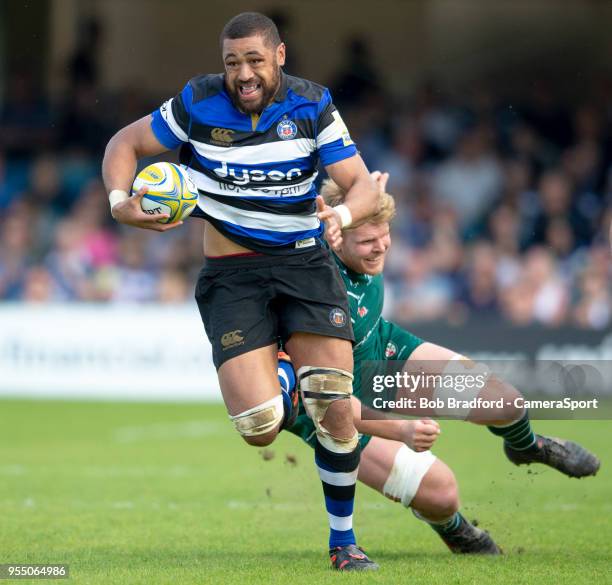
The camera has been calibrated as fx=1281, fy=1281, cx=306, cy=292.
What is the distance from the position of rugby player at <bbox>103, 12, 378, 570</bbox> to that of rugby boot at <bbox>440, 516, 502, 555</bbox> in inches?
31.1

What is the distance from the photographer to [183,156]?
662 centimetres

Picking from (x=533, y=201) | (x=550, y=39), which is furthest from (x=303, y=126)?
(x=550, y=39)

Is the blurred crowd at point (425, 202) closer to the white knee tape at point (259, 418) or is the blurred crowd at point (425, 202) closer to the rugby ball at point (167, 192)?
the white knee tape at point (259, 418)

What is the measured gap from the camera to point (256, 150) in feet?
20.8

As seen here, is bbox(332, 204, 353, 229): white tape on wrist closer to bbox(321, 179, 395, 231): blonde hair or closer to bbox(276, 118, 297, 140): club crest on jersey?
bbox(276, 118, 297, 140): club crest on jersey

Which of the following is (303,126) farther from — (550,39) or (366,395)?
(550,39)

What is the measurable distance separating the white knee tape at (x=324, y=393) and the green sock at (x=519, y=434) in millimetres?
1086

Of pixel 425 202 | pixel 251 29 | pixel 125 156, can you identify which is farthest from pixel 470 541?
pixel 425 202

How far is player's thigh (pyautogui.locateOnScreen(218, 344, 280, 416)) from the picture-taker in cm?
629

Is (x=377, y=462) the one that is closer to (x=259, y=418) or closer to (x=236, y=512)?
(x=259, y=418)

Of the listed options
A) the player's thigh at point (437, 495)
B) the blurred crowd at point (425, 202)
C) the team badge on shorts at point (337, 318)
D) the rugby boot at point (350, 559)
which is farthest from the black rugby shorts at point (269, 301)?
the blurred crowd at point (425, 202)

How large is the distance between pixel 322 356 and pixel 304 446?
6.36m

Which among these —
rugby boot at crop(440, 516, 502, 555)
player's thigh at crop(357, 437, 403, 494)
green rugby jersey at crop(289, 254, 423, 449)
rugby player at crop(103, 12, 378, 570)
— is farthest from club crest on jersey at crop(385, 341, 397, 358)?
rugby boot at crop(440, 516, 502, 555)

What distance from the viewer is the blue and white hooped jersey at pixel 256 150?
250 inches
